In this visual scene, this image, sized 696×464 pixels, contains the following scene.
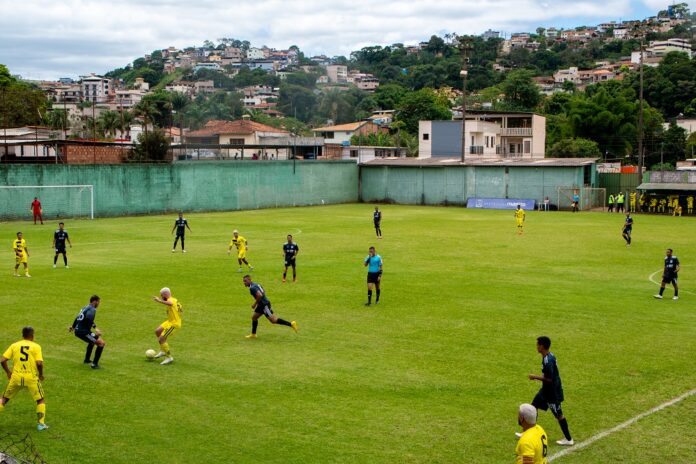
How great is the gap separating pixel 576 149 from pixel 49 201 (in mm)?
69563

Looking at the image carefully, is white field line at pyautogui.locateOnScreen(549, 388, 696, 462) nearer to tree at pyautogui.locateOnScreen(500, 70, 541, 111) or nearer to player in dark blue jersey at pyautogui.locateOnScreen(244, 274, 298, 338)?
player in dark blue jersey at pyautogui.locateOnScreen(244, 274, 298, 338)

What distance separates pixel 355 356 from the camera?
1964cm

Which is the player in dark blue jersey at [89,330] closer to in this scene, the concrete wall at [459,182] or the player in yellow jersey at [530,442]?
the player in yellow jersey at [530,442]

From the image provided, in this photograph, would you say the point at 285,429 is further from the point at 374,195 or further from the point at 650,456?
the point at 374,195

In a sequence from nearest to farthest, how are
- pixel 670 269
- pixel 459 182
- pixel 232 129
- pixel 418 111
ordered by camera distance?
pixel 670 269
pixel 459 182
pixel 232 129
pixel 418 111

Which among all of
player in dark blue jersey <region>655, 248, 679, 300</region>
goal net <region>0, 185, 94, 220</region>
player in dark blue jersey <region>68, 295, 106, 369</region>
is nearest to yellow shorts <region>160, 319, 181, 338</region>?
player in dark blue jersey <region>68, 295, 106, 369</region>

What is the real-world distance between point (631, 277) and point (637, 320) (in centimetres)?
897

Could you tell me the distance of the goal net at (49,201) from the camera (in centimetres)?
5544

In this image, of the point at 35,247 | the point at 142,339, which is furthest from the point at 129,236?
the point at 142,339

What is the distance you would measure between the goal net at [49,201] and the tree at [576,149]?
65436 mm

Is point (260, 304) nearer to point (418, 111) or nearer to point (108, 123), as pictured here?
point (108, 123)

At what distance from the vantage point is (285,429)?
14.4 meters

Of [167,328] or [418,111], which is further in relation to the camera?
[418,111]

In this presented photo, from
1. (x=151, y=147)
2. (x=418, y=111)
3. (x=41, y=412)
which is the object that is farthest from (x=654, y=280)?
(x=418, y=111)
